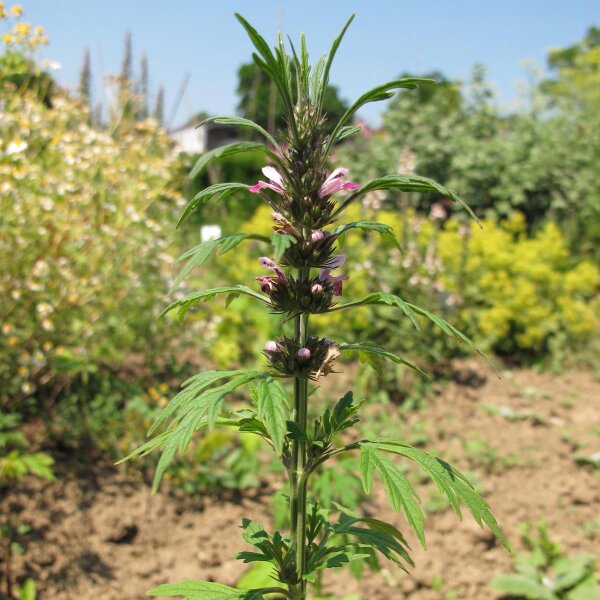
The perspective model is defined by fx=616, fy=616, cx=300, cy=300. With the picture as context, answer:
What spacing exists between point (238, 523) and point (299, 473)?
214cm

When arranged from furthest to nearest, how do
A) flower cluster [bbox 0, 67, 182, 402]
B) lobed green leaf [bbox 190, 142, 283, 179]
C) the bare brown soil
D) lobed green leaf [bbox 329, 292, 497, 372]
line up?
flower cluster [bbox 0, 67, 182, 402] < the bare brown soil < lobed green leaf [bbox 329, 292, 497, 372] < lobed green leaf [bbox 190, 142, 283, 179]

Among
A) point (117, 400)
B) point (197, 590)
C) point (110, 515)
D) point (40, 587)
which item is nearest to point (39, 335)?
point (117, 400)

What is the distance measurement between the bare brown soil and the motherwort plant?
130 centimetres

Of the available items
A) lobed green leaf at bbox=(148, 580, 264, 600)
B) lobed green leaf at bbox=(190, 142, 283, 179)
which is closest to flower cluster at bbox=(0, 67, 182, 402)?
lobed green leaf at bbox=(148, 580, 264, 600)

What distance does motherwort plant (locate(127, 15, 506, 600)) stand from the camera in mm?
978

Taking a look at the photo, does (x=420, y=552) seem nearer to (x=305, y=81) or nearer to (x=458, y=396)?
(x=458, y=396)

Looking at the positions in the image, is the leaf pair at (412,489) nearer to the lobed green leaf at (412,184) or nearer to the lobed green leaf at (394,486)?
the lobed green leaf at (394,486)

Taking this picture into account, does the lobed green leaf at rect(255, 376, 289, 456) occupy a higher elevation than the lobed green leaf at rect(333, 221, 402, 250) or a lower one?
lower

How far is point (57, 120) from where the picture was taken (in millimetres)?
4672

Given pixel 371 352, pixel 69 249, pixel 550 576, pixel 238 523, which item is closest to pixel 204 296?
pixel 371 352

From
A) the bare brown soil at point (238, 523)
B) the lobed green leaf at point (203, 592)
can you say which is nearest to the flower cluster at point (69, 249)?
the bare brown soil at point (238, 523)

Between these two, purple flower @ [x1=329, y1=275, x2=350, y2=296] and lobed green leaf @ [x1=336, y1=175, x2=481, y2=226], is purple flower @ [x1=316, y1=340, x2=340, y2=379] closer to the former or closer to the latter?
purple flower @ [x1=329, y1=275, x2=350, y2=296]

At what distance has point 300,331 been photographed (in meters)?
1.22

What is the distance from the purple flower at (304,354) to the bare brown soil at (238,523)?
1520mm
